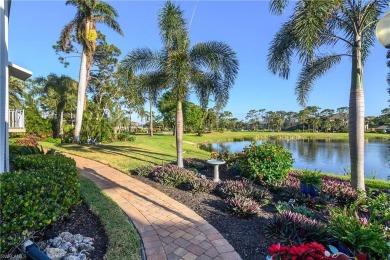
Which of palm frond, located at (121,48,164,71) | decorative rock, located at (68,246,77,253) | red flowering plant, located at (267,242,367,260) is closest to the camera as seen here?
red flowering plant, located at (267,242,367,260)

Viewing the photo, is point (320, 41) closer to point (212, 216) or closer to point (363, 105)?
point (363, 105)

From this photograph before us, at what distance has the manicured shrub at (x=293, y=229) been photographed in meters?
3.18

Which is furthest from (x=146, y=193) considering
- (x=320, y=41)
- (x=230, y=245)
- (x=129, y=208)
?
(x=320, y=41)

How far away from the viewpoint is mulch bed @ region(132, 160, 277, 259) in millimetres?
3129

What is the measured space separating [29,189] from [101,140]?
16006 millimetres

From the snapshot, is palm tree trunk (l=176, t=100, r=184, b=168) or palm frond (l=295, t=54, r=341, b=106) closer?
palm frond (l=295, t=54, r=341, b=106)

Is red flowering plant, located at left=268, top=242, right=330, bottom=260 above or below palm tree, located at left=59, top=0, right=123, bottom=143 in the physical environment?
below

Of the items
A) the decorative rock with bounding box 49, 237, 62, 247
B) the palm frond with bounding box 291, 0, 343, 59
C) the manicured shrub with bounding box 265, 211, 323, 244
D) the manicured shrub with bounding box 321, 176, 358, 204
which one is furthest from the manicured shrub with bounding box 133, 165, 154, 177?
the palm frond with bounding box 291, 0, 343, 59

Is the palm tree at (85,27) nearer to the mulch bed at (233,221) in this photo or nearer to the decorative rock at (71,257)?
the mulch bed at (233,221)

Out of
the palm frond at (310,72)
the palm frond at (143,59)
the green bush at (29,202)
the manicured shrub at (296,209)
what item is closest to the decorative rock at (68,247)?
the green bush at (29,202)

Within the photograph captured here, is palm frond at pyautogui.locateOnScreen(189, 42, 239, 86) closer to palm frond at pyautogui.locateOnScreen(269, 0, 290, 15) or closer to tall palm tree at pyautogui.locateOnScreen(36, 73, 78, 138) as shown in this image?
palm frond at pyautogui.locateOnScreen(269, 0, 290, 15)

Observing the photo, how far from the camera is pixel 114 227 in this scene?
346 cm

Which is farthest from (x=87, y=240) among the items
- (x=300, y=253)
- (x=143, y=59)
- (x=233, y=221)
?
(x=143, y=59)

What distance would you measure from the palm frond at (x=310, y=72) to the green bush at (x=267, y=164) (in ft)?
6.73
